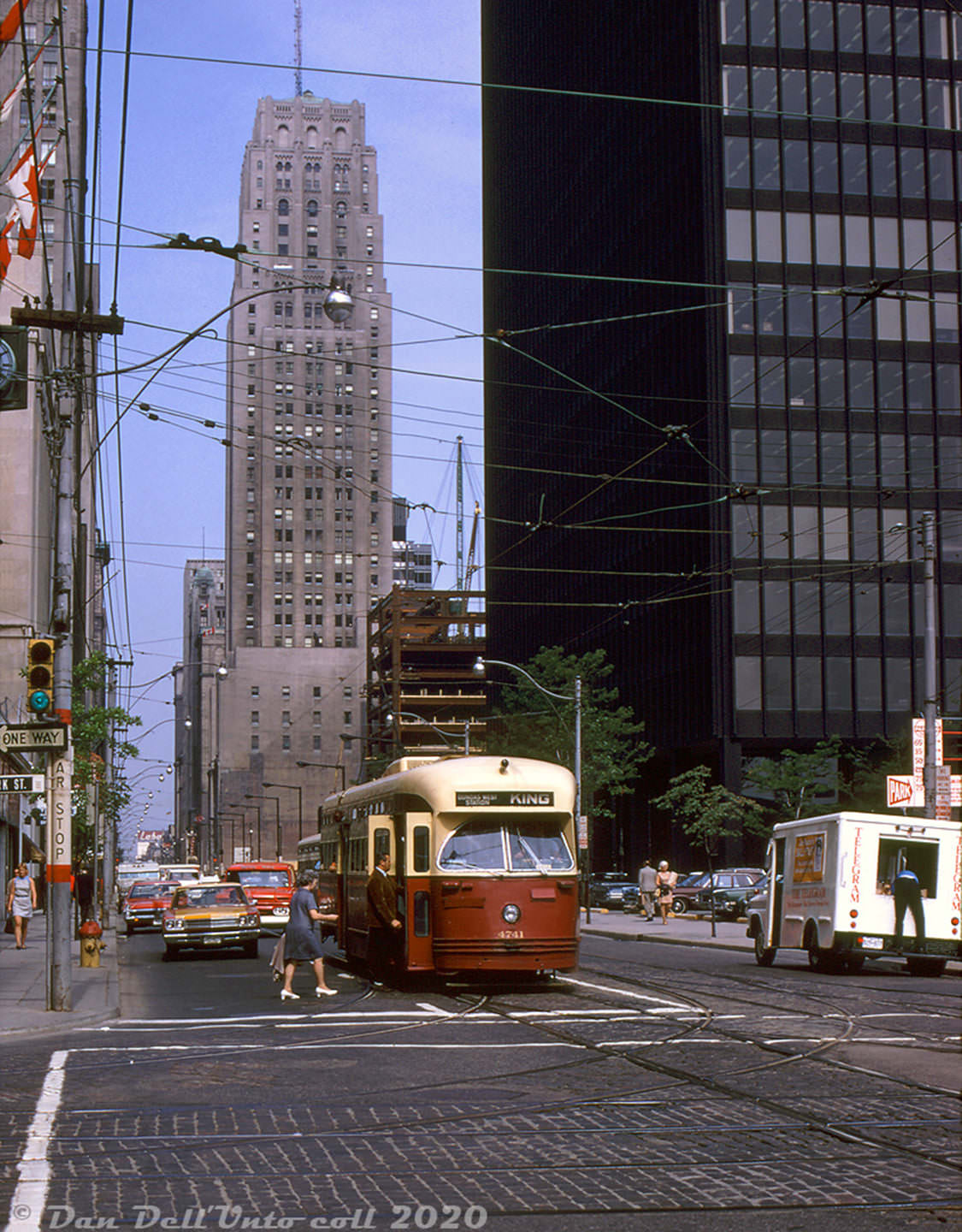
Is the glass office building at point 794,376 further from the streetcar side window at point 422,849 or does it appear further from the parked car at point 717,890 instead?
the streetcar side window at point 422,849

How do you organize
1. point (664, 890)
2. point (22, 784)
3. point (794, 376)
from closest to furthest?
point (22, 784), point (664, 890), point (794, 376)

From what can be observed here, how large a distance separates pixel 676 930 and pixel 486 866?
792 inches

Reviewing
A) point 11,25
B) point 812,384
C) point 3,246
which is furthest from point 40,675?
point 812,384

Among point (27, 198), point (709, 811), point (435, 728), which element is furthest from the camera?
point (435, 728)

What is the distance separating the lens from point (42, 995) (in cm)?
2147

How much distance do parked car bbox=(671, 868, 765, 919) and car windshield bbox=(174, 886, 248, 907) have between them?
18053mm

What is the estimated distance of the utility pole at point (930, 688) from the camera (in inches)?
1104

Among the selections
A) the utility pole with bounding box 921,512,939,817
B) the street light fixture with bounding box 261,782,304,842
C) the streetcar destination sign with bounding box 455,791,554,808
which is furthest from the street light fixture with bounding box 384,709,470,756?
the street light fixture with bounding box 261,782,304,842

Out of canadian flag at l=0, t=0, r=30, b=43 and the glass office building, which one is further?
the glass office building

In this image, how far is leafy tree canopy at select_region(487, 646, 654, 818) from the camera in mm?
59812

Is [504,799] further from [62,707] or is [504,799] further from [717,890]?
[717,890]

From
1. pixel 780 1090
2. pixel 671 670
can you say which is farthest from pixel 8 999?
pixel 671 670

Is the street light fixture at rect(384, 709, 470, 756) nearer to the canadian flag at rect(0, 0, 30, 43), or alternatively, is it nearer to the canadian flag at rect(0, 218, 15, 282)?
the canadian flag at rect(0, 0, 30, 43)

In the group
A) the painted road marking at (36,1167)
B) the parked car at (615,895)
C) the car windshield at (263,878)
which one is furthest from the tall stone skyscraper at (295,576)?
the painted road marking at (36,1167)
